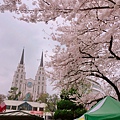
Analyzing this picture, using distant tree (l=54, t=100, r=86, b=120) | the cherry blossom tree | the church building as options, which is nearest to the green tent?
the cherry blossom tree

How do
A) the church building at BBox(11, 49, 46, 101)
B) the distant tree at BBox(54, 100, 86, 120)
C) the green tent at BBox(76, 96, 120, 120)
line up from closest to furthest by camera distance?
the green tent at BBox(76, 96, 120, 120), the distant tree at BBox(54, 100, 86, 120), the church building at BBox(11, 49, 46, 101)

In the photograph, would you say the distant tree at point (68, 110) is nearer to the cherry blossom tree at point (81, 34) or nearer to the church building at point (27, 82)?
the cherry blossom tree at point (81, 34)

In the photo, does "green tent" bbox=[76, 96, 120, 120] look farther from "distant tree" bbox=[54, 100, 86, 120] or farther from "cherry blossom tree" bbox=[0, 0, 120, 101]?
"distant tree" bbox=[54, 100, 86, 120]

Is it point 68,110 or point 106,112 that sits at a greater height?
point 106,112

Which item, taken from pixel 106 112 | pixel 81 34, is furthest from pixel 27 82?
pixel 106 112

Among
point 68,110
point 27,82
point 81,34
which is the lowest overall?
point 68,110

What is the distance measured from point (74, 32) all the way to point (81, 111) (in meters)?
6.51

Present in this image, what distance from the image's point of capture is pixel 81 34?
4.55 meters

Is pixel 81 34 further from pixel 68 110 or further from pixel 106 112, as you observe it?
pixel 68 110

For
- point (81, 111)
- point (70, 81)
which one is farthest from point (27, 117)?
point (81, 111)

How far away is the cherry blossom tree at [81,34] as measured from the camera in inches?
124

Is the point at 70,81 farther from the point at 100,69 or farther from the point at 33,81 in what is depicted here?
the point at 33,81

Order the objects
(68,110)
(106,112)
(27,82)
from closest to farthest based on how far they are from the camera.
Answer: (106,112)
(68,110)
(27,82)

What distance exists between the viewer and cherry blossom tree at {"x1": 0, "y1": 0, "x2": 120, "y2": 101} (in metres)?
3.15
